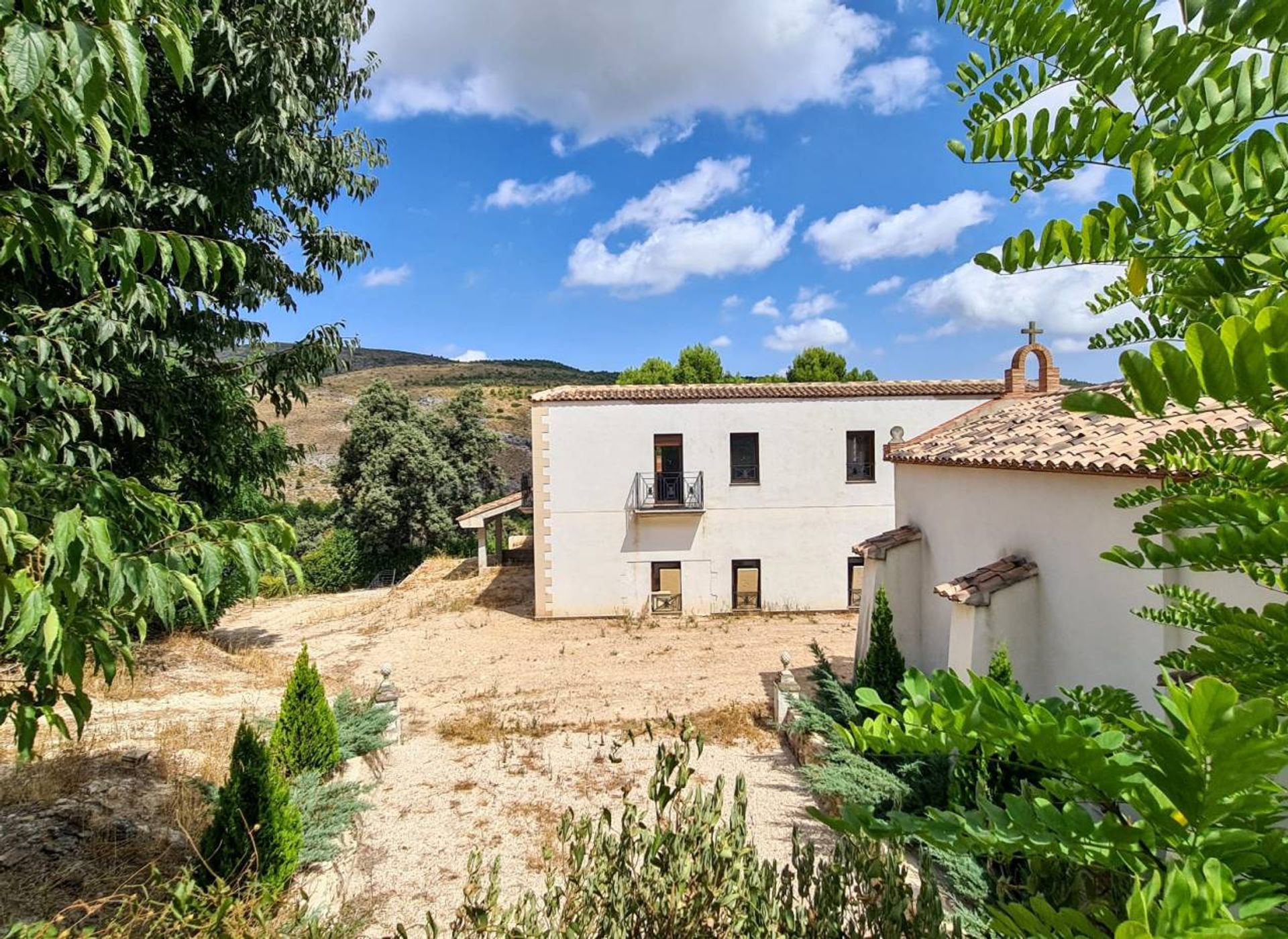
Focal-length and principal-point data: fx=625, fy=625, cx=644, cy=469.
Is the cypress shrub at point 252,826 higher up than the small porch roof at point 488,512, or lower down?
lower down

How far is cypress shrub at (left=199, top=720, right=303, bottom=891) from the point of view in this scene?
4.72 m

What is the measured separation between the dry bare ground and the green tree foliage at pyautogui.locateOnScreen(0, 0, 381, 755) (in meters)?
2.30

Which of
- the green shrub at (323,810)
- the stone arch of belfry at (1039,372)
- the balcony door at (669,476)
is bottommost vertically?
the green shrub at (323,810)

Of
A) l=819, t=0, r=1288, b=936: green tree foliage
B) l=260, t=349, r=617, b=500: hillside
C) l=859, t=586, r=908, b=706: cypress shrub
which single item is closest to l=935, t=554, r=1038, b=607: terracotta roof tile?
l=859, t=586, r=908, b=706: cypress shrub

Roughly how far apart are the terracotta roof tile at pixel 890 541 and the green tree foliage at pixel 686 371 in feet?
94.6

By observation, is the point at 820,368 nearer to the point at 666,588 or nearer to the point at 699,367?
the point at 699,367

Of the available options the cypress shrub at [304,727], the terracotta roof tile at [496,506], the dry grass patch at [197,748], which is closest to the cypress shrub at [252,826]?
the cypress shrub at [304,727]

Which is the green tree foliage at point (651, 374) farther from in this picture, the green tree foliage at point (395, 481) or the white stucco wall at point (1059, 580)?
the white stucco wall at point (1059, 580)

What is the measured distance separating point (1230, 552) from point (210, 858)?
631 centimetres

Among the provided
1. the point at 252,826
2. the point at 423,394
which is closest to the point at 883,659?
the point at 252,826

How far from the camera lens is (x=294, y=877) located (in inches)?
217

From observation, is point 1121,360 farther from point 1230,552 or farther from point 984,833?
point 984,833

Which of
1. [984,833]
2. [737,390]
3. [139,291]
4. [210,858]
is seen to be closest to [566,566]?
[737,390]

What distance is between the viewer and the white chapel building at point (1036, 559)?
584 cm
